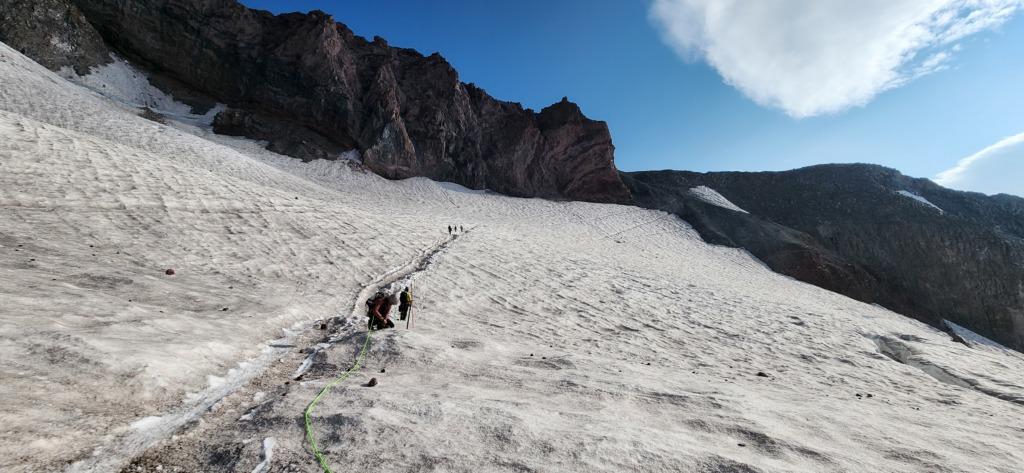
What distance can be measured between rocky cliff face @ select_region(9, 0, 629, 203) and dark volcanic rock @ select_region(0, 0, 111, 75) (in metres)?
0.31

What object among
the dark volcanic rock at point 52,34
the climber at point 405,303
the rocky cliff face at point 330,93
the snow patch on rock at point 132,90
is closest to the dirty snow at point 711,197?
the rocky cliff face at point 330,93

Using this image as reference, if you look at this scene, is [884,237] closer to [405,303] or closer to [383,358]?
[405,303]

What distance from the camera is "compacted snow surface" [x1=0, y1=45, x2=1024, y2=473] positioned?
131 inches

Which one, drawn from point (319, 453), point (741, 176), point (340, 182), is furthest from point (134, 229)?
point (741, 176)

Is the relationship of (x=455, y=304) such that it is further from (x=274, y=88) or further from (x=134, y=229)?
(x=274, y=88)

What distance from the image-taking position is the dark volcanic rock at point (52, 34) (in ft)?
95.1

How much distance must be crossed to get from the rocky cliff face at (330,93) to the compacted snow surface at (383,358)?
74.8 feet

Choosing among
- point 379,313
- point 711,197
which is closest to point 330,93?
point 379,313

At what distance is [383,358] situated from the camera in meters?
6.01

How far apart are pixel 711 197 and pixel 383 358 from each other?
170 ft

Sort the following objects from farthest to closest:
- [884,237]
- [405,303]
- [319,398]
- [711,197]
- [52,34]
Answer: [711,197], [884,237], [52,34], [405,303], [319,398]

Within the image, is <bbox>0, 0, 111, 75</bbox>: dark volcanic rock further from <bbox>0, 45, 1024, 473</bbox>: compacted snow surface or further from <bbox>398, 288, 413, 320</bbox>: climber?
<bbox>398, 288, 413, 320</bbox>: climber

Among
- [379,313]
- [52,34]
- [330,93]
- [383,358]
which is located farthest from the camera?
[330,93]

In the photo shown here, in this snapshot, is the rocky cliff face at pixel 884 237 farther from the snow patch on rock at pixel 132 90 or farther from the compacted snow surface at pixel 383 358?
the snow patch on rock at pixel 132 90
